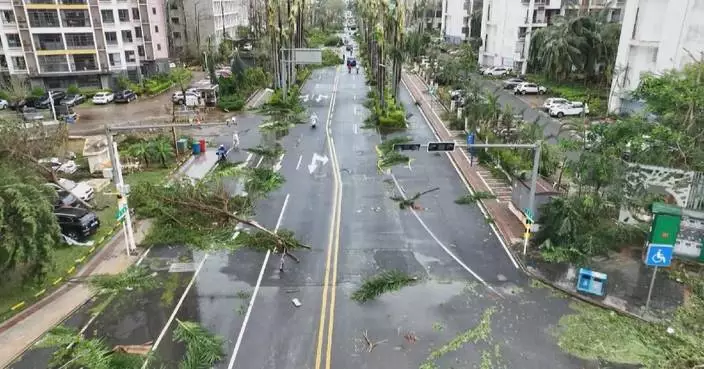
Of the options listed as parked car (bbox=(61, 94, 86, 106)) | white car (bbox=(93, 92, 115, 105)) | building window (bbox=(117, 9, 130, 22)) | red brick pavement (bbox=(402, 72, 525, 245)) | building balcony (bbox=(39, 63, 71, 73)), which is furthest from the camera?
building window (bbox=(117, 9, 130, 22))

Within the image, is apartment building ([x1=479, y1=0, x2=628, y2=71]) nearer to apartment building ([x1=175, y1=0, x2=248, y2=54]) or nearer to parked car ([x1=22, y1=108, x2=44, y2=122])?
apartment building ([x1=175, y1=0, x2=248, y2=54])

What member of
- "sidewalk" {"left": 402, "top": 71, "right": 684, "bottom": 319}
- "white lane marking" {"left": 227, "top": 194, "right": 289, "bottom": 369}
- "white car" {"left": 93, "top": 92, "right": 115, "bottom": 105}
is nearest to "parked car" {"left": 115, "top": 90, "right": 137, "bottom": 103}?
→ "white car" {"left": 93, "top": 92, "right": 115, "bottom": 105}

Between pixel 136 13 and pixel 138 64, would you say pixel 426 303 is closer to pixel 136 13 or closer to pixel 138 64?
pixel 138 64

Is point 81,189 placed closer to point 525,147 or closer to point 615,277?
point 525,147

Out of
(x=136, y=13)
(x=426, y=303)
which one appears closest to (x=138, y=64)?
(x=136, y=13)

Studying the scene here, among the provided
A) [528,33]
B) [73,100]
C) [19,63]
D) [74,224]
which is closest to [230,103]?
[73,100]

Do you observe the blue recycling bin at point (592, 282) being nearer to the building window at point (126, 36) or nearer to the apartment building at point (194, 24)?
the building window at point (126, 36)
